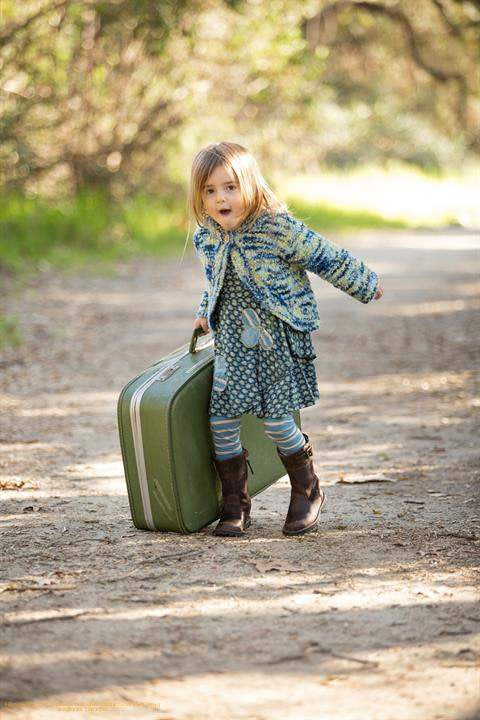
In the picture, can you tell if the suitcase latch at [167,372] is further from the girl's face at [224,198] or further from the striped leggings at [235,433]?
the girl's face at [224,198]

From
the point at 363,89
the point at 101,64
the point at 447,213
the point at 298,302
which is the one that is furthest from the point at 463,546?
the point at 363,89

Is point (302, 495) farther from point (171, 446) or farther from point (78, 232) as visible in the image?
point (78, 232)

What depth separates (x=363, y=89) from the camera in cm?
2548

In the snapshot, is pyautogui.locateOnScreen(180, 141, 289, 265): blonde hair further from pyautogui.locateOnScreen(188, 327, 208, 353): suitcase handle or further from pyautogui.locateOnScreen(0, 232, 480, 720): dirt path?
pyautogui.locateOnScreen(0, 232, 480, 720): dirt path

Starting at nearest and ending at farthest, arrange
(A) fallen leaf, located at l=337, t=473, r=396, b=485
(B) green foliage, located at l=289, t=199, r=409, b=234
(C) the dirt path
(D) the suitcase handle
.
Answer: (C) the dirt path, (D) the suitcase handle, (A) fallen leaf, located at l=337, t=473, r=396, b=485, (B) green foliage, located at l=289, t=199, r=409, b=234

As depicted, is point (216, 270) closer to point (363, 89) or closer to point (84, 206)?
point (84, 206)

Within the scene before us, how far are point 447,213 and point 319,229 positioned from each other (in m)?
3.79

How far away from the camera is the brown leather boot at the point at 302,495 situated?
3.56 metres

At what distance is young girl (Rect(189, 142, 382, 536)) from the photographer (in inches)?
137

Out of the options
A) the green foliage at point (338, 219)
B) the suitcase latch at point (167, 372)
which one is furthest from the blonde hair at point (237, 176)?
the green foliage at point (338, 219)

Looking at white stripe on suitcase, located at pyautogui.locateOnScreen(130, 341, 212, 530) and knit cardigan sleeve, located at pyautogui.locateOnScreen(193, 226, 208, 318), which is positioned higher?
knit cardigan sleeve, located at pyautogui.locateOnScreen(193, 226, 208, 318)

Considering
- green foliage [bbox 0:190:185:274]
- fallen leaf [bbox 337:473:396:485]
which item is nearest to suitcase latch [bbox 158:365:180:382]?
fallen leaf [bbox 337:473:396:485]

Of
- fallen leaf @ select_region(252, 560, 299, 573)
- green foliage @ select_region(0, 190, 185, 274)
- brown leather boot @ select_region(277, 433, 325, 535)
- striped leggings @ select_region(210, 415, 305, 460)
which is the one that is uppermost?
green foliage @ select_region(0, 190, 185, 274)

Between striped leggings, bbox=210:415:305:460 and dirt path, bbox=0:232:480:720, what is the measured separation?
0.30 metres
